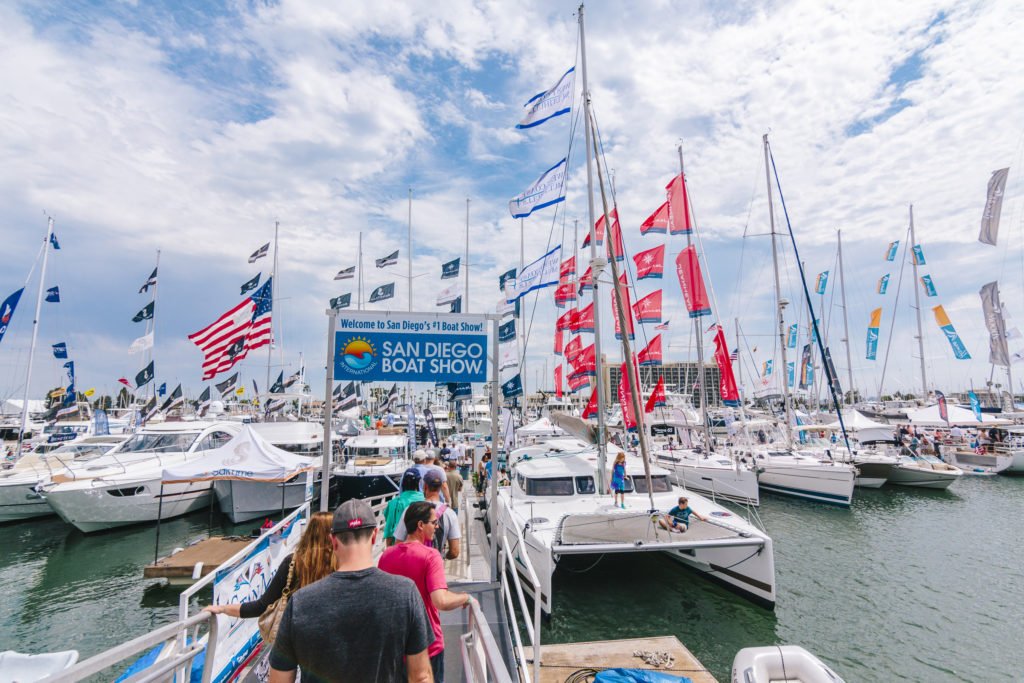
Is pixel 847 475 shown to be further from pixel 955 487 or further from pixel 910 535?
pixel 955 487

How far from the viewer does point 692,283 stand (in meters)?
20.3

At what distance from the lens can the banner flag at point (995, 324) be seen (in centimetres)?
2969

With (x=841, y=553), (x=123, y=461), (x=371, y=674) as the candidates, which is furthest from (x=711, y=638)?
(x=123, y=461)

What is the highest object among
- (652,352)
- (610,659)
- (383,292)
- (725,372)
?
(383,292)

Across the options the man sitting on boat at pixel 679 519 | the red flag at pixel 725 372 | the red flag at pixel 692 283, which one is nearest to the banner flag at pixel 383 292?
the red flag at pixel 692 283

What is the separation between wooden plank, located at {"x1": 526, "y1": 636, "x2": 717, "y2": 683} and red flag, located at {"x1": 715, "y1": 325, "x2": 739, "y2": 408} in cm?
1277

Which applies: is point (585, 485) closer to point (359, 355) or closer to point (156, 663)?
point (359, 355)

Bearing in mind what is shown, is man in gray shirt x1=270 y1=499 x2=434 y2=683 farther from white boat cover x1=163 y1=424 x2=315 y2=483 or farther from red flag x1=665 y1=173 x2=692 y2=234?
red flag x1=665 y1=173 x2=692 y2=234

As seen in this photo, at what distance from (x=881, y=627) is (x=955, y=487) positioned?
73.0 feet

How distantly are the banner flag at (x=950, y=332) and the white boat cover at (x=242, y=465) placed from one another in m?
45.3

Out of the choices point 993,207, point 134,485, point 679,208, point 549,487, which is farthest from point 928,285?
point 134,485

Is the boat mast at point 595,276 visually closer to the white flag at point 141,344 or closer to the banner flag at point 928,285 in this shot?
the white flag at point 141,344

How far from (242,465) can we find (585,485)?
391 inches

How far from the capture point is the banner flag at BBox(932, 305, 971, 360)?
114 ft
